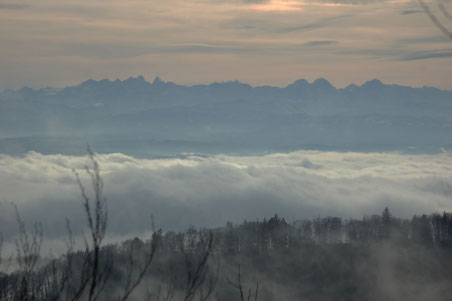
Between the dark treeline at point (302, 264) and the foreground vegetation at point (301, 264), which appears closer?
the foreground vegetation at point (301, 264)

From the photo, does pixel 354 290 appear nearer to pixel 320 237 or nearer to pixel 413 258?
pixel 413 258

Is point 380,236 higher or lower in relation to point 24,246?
lower

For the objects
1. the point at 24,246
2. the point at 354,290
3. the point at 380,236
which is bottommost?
the point at 354,290

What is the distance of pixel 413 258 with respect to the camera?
15050cm

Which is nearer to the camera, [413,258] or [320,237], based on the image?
[413,258]

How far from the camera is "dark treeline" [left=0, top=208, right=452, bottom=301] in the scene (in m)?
133

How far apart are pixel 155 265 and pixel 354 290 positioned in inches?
2123

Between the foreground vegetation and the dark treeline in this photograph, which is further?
the dark treeline

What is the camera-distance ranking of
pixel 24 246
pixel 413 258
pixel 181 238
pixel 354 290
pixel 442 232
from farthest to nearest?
pixel 181 238 < pixel 442 232 < pixel 413 258 < pixel 354 290 < pixel 24 246

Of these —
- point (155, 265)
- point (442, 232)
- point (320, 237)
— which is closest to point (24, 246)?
point (155, 265)

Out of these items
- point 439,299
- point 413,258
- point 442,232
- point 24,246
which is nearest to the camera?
point 24,246

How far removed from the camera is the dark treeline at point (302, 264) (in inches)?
5241

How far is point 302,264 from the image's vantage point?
154 m

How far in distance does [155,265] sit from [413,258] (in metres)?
71.2
